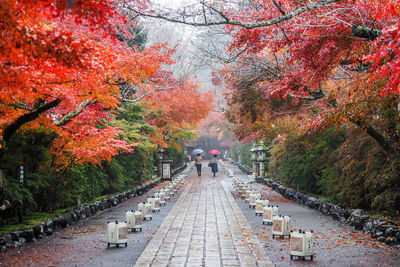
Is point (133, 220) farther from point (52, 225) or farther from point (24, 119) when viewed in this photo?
point (24, 119)

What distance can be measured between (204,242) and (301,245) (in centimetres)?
222

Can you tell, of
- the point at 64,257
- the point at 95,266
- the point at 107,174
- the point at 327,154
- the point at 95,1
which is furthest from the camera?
the point at 107,174

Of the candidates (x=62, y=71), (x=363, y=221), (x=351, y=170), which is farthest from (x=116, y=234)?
(x=351, y=170)

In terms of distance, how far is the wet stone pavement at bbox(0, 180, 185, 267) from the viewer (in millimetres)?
7125

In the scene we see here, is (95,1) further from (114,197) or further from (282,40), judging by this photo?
(114,197)

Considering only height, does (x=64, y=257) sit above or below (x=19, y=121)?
below

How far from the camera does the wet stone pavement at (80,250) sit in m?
7.12

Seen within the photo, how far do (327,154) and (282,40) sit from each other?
27.9ft

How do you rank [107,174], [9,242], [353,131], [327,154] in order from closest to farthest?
[9,242] → [353,131] → [327,154] → [107,174]

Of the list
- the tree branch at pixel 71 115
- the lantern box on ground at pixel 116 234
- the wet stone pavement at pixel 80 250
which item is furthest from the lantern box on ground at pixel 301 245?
the tree branch at pixel 71 115

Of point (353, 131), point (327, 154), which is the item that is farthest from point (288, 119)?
point (353, 131)

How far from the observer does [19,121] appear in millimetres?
9086

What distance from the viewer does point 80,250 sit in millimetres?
8062

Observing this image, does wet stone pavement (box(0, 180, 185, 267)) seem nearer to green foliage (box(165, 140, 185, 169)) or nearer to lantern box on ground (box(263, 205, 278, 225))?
lantern box on ground (box(263, 205, 278, 225))
